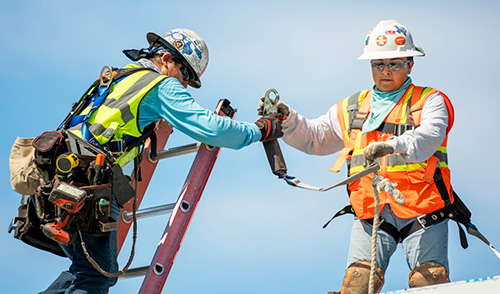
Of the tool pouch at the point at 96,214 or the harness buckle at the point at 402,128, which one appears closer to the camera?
the tool pouch at the point at 96,214

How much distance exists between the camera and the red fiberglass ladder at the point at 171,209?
255 inches

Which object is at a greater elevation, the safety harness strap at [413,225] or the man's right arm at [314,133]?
the man's right arm at [314,133]

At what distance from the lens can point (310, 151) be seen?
6.92 meters

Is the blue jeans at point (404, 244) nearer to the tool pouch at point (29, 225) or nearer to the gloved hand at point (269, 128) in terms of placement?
the gloved hand at point (269, 128)

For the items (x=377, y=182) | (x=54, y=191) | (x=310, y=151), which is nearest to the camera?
(x=54, y=191)

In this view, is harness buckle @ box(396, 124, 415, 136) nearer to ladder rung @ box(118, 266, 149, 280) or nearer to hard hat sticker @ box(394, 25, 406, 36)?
hard hat sticker @ box(394, 25, 406, 36)

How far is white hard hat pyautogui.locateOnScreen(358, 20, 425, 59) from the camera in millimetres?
6352

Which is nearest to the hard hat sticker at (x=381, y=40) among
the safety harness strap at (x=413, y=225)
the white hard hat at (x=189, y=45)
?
the safety harness strap at (x=413, y=225)

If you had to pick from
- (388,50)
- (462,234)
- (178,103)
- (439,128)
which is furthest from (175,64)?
(462,234)

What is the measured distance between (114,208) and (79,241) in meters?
0.40

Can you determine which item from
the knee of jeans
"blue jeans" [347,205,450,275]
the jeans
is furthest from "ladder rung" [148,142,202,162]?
the knee of jeans

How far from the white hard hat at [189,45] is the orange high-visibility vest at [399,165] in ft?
4.70

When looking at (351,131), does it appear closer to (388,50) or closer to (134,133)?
(388,50)

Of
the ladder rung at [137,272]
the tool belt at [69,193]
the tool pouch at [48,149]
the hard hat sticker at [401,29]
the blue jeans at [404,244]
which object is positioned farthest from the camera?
the ladder rung at [137,272]
